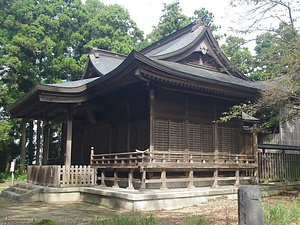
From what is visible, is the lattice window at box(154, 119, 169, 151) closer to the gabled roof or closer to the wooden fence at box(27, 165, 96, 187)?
the gabled roof

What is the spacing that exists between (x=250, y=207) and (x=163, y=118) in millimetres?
8955

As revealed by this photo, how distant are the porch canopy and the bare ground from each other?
2698mm

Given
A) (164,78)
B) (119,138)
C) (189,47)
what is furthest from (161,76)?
(189,47)

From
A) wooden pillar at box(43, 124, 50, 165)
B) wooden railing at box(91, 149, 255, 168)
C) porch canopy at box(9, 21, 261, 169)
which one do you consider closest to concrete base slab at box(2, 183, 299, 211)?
wooden railing at box(91, 149, 255, 168)

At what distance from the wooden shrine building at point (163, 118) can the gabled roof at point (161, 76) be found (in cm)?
4

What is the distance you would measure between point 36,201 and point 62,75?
20.4 meters

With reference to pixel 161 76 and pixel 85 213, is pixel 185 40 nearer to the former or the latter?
pixel 161 76

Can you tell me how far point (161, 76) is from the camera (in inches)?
473

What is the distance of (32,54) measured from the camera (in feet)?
99.0

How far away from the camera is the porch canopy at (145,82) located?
12.0 meters

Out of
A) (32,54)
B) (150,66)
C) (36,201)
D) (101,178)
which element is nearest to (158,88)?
(150,66)

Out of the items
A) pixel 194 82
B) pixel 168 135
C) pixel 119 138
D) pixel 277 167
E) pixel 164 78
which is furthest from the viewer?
pixel 277 167

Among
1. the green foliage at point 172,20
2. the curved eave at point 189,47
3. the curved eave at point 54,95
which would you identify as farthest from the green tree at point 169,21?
the curved eave at point 54,95

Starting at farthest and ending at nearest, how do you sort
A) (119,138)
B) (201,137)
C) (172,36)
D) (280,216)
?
(172,36), (119,138), (201,137), (280,216)
